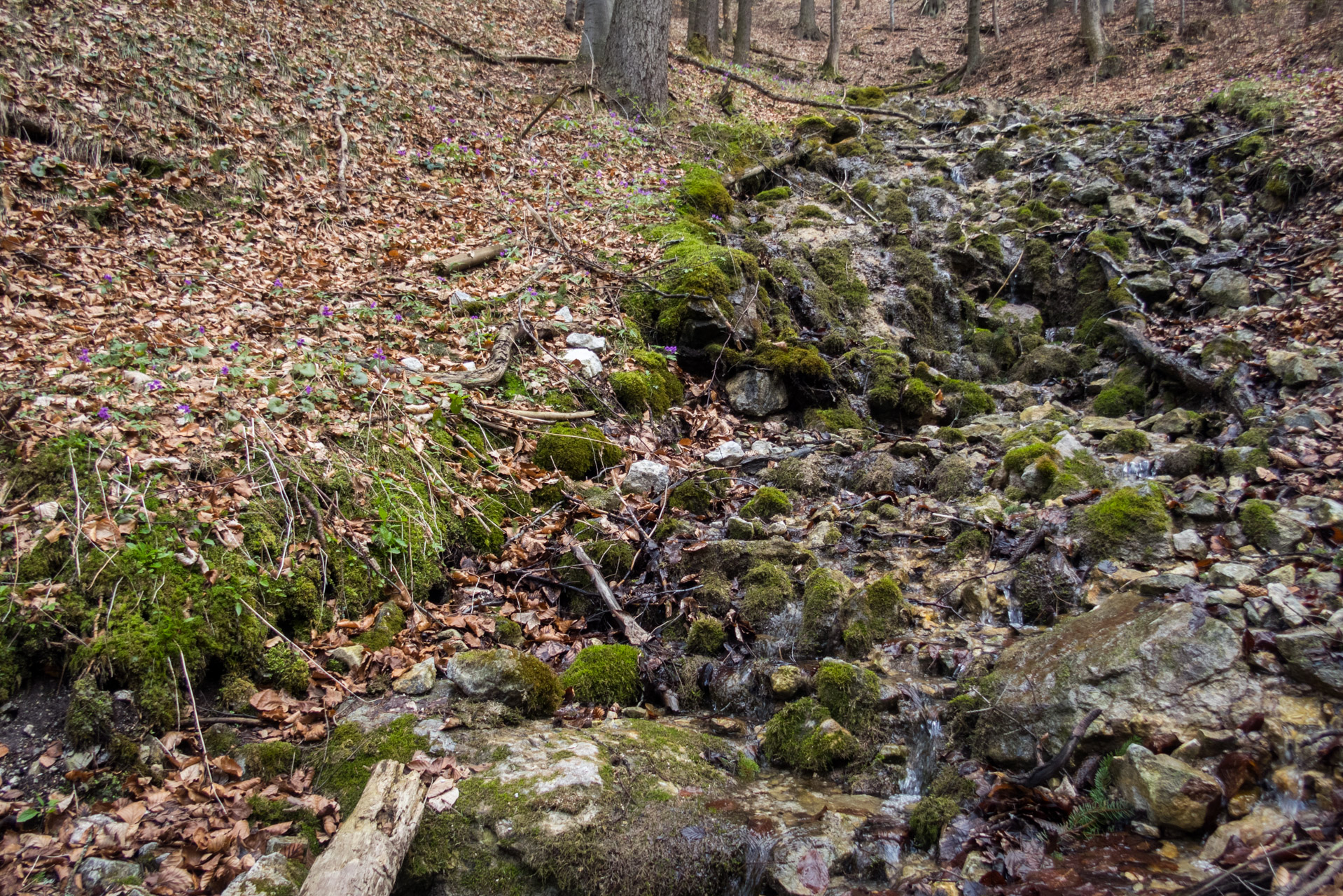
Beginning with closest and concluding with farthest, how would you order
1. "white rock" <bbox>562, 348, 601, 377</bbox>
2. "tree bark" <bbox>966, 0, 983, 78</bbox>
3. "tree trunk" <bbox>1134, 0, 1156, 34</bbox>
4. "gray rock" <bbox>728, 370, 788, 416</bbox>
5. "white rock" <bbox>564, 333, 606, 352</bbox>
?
"white rock" <bbox>562, 348, 601, 377</bbox> → "white rock" <bbox>564, 333, 606, 352</bbox> → "gray rock" <bbox>728, 370, 788, 416</bbox> → "tree trunk" <bbox>1134, 0, 1156, 34</bbox> → "tree bark" <bbox>966, 0, 983, 78</bbox>

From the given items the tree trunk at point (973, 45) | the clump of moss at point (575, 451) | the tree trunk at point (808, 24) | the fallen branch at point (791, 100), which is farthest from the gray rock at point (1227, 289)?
the tree trunk at point (808, 24)

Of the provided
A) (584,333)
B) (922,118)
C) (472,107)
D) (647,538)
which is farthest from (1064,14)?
(647,538)

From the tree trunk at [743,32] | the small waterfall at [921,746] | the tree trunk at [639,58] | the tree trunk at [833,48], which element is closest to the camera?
the small waterfall at [921,746]

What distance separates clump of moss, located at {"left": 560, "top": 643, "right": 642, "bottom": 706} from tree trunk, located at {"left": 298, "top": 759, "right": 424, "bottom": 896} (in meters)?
1.19

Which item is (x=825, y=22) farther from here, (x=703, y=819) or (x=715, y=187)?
(x=703, y=819)

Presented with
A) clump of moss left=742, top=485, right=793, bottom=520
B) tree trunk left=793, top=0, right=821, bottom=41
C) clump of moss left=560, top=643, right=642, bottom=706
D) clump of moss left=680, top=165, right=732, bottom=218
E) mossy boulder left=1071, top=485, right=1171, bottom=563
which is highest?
tree trunk left=793, top=0, right=821, bottom=41

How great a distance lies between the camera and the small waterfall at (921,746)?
3346mm

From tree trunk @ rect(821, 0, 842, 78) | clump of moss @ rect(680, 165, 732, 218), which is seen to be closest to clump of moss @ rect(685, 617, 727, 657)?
clump of moss @ rect(680, 165, 732, 218)

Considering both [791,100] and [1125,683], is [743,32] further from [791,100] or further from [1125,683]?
[1125,683]

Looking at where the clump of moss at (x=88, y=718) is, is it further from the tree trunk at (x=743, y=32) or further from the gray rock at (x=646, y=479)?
the tree trunk at (x=743, y=32)

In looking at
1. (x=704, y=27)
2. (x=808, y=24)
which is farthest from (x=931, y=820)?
(x=808, y=24)

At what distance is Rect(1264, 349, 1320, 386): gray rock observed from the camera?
5707 mm

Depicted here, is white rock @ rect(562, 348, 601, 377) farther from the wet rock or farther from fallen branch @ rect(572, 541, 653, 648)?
the wet rock

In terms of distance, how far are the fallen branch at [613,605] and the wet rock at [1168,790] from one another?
264 centimetres
